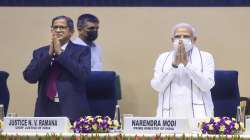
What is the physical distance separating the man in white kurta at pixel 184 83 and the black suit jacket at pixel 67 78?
0.55 meters

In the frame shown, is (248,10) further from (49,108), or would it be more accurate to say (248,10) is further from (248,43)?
(49,108)

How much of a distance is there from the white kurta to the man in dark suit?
1.87ft

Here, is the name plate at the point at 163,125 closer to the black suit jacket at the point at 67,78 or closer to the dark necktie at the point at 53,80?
the black suit jacket at the point at 67,78

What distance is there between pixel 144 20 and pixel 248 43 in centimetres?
115

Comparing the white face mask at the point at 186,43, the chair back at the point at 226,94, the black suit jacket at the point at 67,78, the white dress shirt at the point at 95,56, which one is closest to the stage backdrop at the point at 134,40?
the white dress shirt at the point at 95,56

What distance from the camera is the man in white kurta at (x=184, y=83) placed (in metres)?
4.13

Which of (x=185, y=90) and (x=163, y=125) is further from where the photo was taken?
(x=185, y=90)

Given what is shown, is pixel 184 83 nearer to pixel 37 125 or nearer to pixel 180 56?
pixel 180 56

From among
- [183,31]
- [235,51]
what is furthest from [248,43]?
[183,31]

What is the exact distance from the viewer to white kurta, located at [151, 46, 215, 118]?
4129mm

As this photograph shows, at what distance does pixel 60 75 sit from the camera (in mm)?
3990

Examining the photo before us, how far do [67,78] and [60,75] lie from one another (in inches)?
2.2

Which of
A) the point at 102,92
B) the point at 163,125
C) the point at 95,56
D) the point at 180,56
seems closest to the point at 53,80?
the point at 102,92

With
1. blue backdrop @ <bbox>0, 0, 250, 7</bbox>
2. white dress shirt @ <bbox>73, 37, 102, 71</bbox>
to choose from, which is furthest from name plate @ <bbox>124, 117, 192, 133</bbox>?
blue backdrop @ <bbox>0, 0, 250, 7</bbox>
